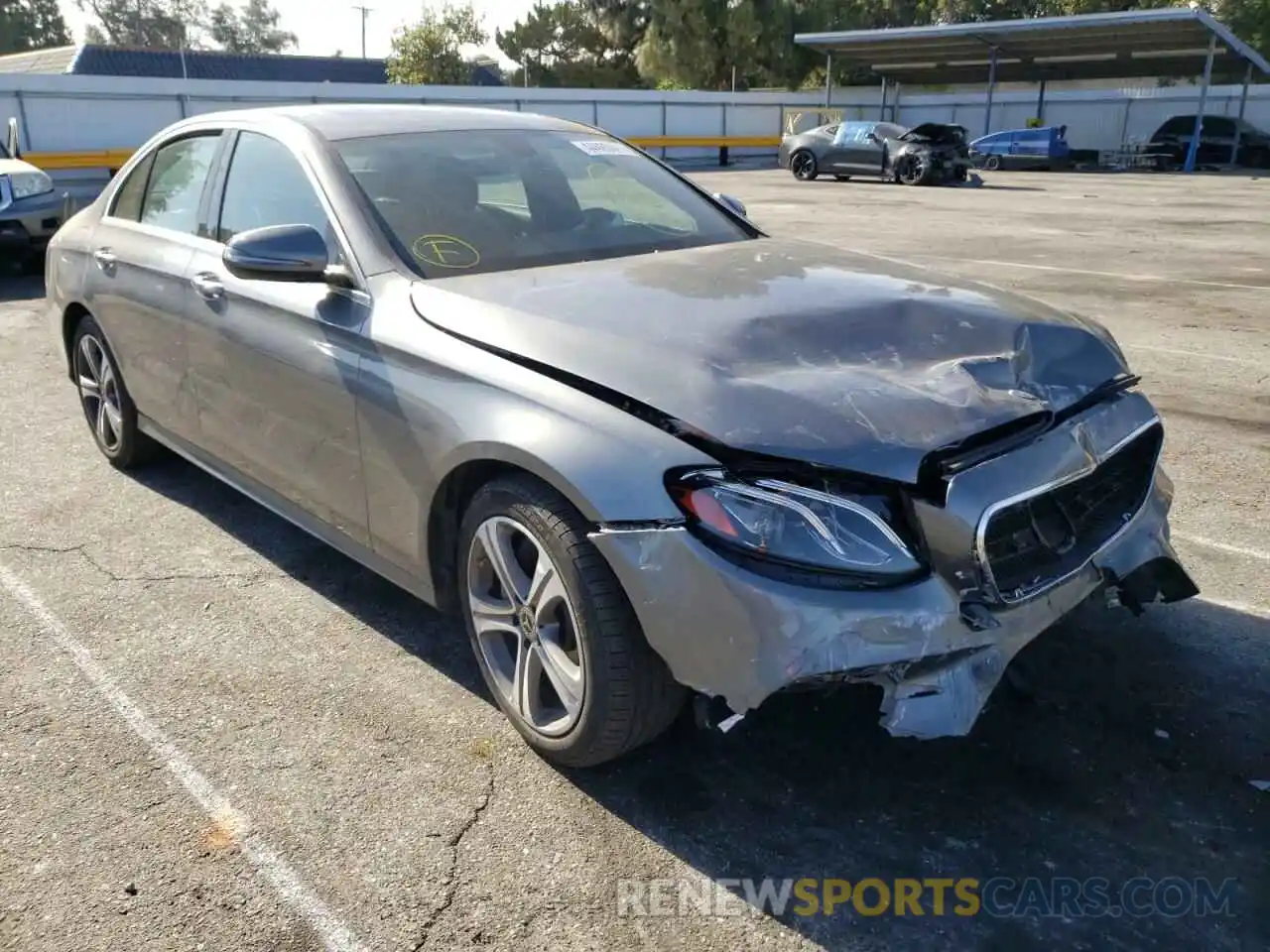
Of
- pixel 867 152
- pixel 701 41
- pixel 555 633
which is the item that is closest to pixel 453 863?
pixel 555 633

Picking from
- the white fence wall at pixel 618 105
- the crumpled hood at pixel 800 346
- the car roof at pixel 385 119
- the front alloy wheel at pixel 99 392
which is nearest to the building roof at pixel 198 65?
the white fence wall at pixel 618 105

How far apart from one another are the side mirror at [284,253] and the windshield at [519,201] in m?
0.23

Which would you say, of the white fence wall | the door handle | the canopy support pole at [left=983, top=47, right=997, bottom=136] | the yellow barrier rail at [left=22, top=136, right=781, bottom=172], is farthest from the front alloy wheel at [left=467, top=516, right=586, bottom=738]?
the canopy support pole at [left=983, top=47, right=997, bottom=136]

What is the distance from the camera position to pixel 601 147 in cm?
436

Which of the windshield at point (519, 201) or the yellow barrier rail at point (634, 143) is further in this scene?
the yellow barrier rail at point (634, 143)

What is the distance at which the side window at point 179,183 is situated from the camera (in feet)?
14.1

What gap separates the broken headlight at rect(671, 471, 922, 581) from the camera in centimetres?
235

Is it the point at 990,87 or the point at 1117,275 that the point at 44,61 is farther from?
the point at 1117,275

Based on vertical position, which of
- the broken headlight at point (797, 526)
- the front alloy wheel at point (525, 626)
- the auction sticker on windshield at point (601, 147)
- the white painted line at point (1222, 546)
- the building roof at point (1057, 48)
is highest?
the building roof at point (1057, 48)

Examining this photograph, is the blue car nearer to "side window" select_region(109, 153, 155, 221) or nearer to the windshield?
the windshield

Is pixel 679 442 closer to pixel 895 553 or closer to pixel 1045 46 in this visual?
pixel 895 553

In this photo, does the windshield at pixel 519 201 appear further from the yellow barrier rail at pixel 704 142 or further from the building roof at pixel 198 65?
the building roof at pixel 198 65

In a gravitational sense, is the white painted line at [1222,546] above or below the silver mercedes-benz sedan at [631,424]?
below

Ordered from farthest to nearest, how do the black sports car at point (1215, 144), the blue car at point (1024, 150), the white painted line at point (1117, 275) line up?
the black sports car at point (1215, 144) → the blue car at point (1024, 150) → the white painted line at point (1117, 275)
